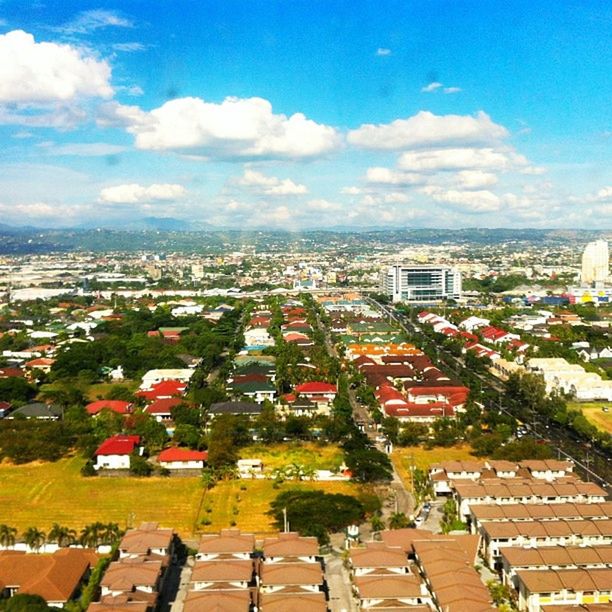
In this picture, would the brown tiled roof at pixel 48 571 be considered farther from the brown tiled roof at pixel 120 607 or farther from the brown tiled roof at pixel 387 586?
the brown tiled roof at pixel 387 586

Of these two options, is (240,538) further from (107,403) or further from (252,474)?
(107,403)

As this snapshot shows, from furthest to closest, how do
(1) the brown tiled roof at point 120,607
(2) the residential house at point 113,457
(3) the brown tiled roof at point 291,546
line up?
1. (2) the residential house at point 113,457
2. (3) the brown tiled roof at point 291,546
3. (1) the brown tiled roof at point 120,607

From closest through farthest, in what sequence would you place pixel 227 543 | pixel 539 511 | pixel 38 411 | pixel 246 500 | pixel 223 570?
pixel 223 570, pixel 227 543, pixel 539 511, pixel 246 500, pixel 38 411

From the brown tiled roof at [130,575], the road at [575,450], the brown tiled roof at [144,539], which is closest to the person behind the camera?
the brown tiled roof at [130,575]

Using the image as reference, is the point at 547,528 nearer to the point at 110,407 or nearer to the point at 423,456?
the point at 423,456

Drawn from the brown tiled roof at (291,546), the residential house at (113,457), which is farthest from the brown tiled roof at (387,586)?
the residential house at (113,457)

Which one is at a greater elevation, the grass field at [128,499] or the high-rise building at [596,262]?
the high-rise building at [596,262]

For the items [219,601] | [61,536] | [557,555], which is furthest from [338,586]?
[61,536]

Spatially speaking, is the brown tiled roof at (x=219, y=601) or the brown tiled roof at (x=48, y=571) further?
the brown tiled roof at (x=48, y=571)
